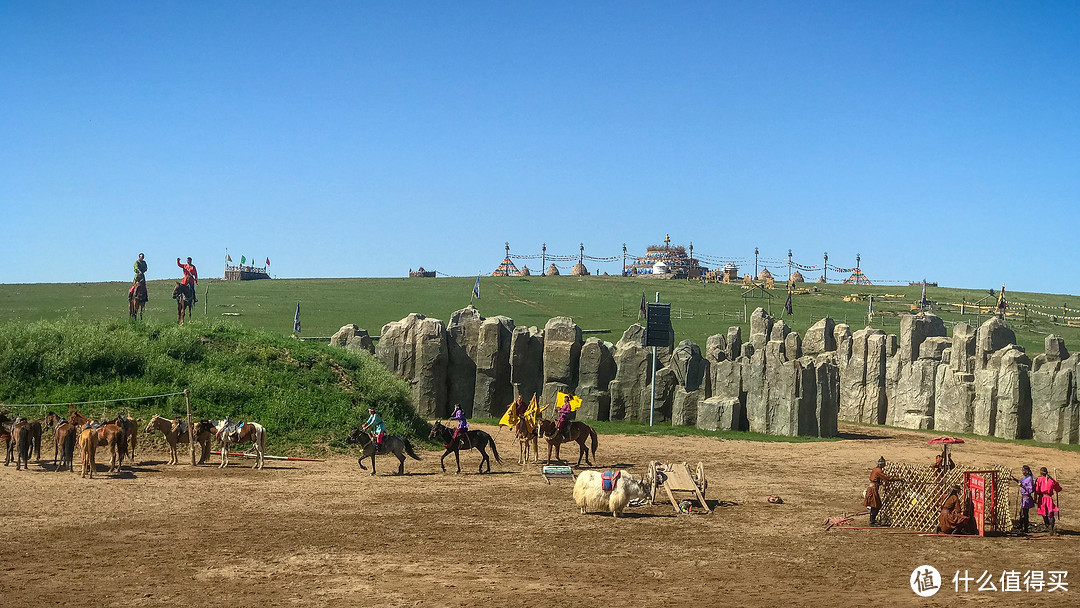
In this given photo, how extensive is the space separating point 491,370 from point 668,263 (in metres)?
92.1

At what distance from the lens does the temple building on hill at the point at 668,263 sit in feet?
394

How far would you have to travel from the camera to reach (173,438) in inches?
873

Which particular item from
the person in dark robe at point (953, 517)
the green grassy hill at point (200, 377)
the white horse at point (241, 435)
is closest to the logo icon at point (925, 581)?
the person in dark robe at point (953, 517)

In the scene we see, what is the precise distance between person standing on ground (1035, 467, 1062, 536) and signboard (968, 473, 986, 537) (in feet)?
3.20

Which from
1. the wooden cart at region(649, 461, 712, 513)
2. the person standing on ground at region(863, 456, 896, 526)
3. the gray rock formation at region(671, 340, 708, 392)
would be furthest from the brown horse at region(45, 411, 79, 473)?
the gray rock formation at region(671, 340, 708, 392)

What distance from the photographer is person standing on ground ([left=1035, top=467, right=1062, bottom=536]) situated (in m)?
15.6

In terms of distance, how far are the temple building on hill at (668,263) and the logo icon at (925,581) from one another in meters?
105

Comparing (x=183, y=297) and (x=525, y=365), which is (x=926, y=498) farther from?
(x=183, y=297)

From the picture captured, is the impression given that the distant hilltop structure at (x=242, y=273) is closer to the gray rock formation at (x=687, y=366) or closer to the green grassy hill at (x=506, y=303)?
the green grassy hill at (x=506, y=303)

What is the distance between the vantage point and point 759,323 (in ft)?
167

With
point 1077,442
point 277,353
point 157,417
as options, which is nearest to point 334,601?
point 157,417

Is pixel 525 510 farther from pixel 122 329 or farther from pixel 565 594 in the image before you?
pixel 122 329

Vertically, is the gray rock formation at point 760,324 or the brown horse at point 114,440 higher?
the gray rock formation at point 760,324

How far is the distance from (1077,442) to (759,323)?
72.6ft
